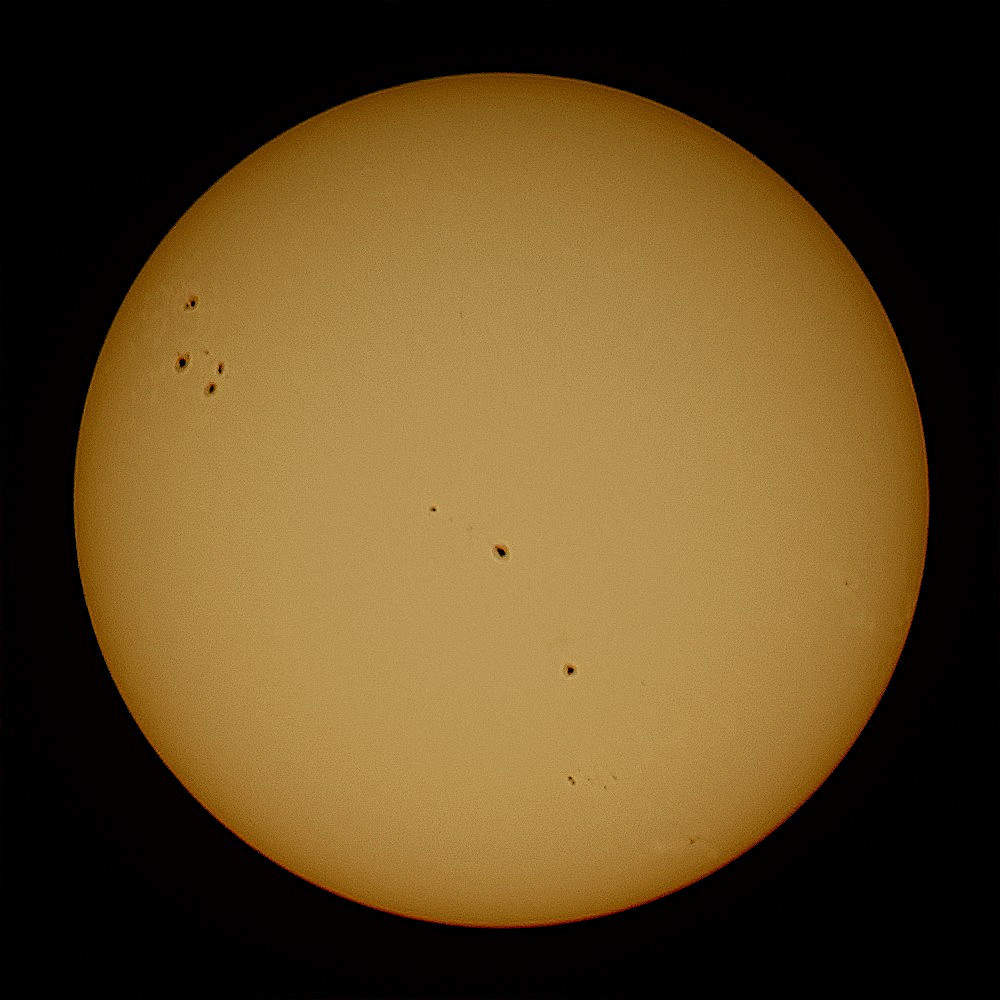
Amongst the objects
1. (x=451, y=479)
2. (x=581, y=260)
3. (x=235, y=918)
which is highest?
(x=581, y=260)

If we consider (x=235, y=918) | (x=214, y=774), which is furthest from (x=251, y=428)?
(x=235, y=918)

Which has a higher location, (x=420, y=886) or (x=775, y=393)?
(x=775, y=393)

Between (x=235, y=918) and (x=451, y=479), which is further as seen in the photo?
(x=235, y=918)

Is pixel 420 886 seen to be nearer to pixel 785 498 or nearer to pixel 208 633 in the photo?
pixel 208 633

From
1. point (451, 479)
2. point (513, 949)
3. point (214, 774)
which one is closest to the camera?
point (451, 479)

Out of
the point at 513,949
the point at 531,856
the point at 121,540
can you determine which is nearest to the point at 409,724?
the point at 531,856

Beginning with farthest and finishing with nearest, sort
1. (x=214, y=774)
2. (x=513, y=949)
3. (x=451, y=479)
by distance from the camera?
(x=513, y=949) → (x=214, y=774) → (x=451, y=479)
